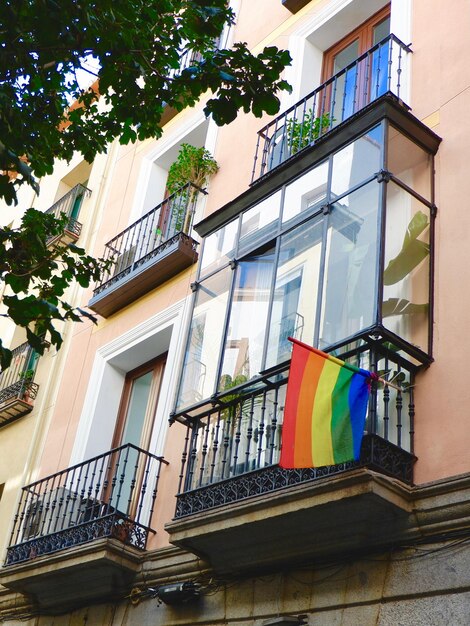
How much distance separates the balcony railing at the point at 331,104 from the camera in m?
10.8

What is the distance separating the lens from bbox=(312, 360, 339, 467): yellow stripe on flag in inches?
293

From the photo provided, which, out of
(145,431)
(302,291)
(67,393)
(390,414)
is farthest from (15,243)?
(67,393)

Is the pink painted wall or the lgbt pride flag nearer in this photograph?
the lgbt pride flag

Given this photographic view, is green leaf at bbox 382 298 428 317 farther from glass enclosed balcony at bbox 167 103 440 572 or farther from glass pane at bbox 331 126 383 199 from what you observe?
glass pane at bbox 331 126 383 199

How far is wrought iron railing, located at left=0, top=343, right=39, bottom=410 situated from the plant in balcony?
3.60 meters

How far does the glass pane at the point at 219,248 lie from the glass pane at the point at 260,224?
172mm

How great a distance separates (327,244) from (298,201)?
109 cm

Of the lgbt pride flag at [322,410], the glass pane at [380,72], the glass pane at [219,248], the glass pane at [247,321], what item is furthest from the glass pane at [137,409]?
the lgbt pride flag at [322,410]

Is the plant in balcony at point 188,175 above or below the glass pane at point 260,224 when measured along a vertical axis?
above

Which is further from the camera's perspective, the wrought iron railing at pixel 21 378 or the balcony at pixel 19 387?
the wrought iron railing at pixel 21 378

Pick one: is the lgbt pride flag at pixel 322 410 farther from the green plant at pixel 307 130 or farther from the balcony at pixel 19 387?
the balcony at pixel 19 387

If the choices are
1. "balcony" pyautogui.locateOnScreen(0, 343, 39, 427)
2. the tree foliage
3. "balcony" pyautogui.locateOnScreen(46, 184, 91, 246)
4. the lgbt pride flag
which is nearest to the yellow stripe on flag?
the lgbt pride flag

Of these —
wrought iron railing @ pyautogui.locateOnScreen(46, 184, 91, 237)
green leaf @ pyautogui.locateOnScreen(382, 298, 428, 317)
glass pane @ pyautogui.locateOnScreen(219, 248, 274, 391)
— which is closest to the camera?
green leaf @ pyautogui.locateOnScreen(382, 298, 428, 317)

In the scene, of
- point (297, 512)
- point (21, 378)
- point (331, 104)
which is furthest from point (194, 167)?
point (297, 512)
